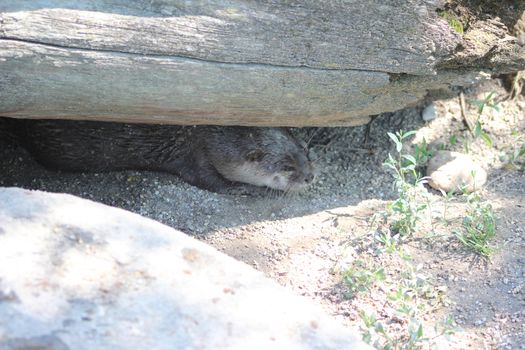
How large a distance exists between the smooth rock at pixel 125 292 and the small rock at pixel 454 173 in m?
2.22

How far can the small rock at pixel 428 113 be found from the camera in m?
5.28

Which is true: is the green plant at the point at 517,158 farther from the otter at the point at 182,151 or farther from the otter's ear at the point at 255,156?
the otter's ear at the point at 255,156

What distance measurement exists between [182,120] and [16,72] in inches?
41.1

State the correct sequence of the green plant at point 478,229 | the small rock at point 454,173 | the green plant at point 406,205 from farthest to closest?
the small rock at point 454,173 → the green plant at point 406,205 → the green plant at point 478,229

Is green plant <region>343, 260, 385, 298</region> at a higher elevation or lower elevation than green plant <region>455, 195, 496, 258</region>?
lower

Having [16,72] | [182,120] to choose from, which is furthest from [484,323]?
→ [16,72]

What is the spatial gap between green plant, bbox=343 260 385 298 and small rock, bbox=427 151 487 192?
3.75 ft

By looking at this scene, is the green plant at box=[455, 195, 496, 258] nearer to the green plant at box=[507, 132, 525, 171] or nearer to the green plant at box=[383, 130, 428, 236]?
the green plant at box=[383, 130, 428, 236]

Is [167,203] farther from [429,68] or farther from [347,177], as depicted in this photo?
[429,68]

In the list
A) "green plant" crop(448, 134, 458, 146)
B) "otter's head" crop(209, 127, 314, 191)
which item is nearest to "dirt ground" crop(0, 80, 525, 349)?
"green plant" crop(448, 134, 458, 146)

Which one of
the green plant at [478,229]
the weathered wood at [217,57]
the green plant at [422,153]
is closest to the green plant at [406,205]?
the green plant at [478,229]

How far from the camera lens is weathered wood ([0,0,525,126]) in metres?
3.34

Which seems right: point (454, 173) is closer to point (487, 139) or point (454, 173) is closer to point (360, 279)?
point (487, 139)

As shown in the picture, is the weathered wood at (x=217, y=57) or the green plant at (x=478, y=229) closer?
the weathered wood at (x=217, y=57)
